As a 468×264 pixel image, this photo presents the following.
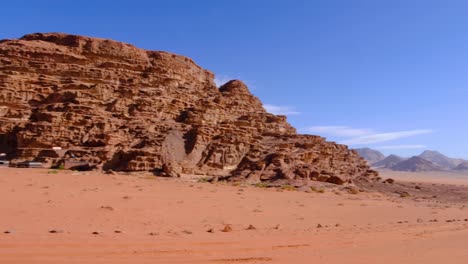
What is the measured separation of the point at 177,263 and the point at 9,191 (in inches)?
365

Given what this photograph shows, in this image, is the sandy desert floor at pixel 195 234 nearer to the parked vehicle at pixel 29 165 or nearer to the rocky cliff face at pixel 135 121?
the rocky cliff face at pixel 135 121

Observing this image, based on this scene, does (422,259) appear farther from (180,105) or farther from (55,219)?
(180,105)

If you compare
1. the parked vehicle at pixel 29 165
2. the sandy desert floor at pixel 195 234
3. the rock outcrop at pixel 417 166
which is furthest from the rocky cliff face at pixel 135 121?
the rock outcrop at pixel 417 166

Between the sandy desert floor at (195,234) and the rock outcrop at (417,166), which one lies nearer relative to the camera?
the sandy desert floor at (195,234)

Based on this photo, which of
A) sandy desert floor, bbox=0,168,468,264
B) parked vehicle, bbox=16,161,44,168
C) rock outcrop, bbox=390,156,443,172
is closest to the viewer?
sandy desert floor, bbox=0,168,468,264

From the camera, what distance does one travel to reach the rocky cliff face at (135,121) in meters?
32.3

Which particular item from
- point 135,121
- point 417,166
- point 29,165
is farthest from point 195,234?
point 417,166

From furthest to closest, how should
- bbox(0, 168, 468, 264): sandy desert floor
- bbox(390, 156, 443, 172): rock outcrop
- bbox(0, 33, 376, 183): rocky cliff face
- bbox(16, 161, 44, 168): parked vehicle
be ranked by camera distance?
1. bbox(390, 156, 443, 172): rock outcrop
2. bbox(0, 33, 376, 183): rocky cliff face
3. bbox(16, 161, 44, 168): parked vehicle
4. bbox(0, 168, 468, 264): sandy desert floor

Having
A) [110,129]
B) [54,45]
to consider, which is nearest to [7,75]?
[54,45]

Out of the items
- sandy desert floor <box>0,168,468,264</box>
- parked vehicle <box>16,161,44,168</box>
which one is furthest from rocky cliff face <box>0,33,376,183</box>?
sandy desert floor <box>0,168,468,264</box>

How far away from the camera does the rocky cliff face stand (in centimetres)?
3234

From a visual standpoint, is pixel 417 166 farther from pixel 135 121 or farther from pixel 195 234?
pixel 195 234

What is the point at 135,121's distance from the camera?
38156 mm

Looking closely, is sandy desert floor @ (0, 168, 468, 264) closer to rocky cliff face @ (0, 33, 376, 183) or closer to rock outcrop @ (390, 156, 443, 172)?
rocky cliff face @ (0, 33, 376, 183)
